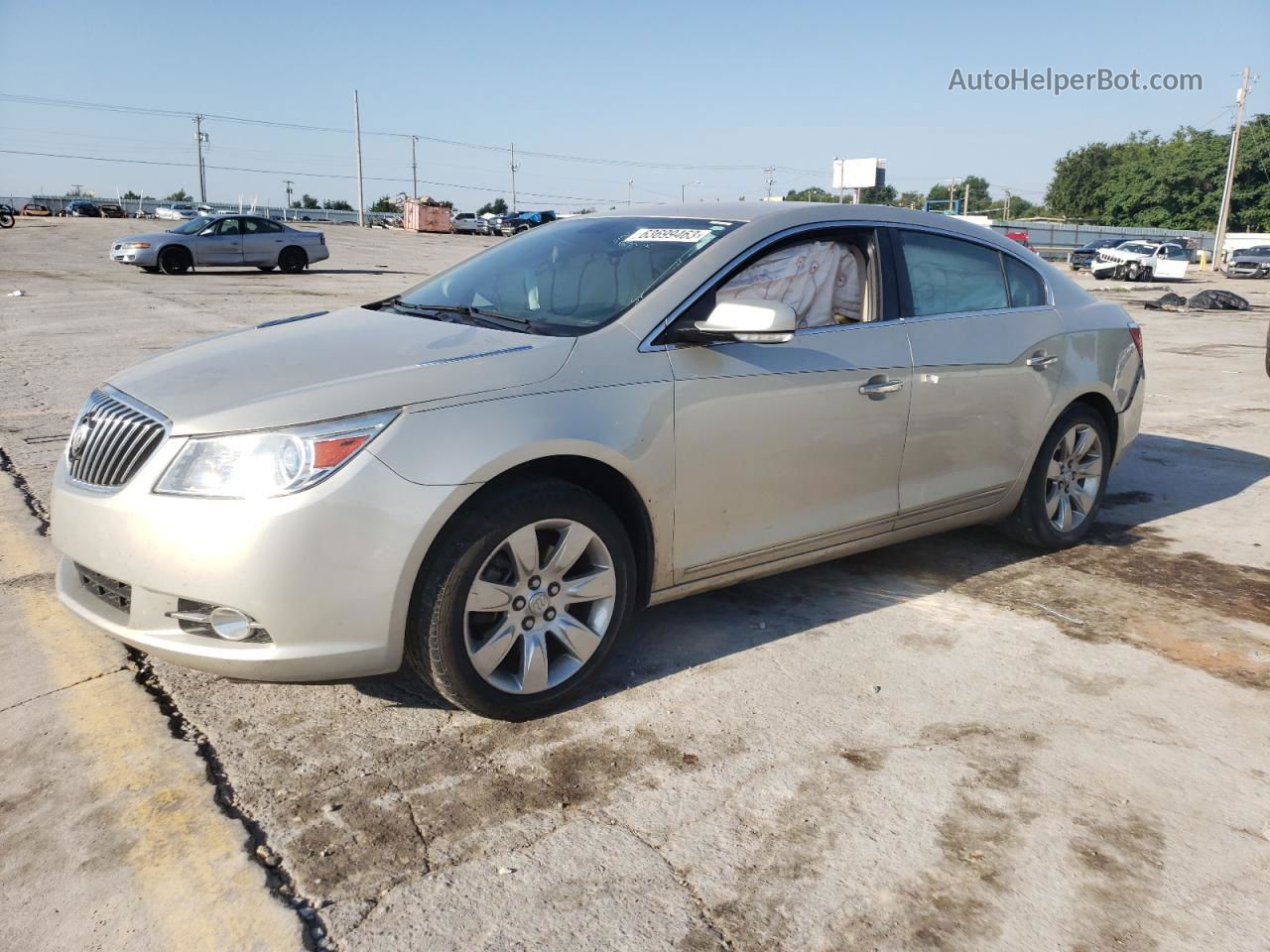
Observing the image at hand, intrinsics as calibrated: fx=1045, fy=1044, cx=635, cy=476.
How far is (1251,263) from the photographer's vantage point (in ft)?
138

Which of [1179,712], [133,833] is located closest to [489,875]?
[133,833]

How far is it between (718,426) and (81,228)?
42157 millimetres

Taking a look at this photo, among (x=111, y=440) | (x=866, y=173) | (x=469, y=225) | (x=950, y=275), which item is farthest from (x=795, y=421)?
(x=469, y=225)

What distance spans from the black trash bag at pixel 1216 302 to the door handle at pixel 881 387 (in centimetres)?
2278

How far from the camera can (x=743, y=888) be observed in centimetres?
244

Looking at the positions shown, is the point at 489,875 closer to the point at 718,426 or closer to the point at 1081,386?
the point at 718,426

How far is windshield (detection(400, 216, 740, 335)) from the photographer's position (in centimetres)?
363

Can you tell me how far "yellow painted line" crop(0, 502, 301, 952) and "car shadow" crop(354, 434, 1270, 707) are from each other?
2.27 ft

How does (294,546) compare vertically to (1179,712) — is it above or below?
above

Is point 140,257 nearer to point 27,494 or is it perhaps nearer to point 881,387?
point 27,494

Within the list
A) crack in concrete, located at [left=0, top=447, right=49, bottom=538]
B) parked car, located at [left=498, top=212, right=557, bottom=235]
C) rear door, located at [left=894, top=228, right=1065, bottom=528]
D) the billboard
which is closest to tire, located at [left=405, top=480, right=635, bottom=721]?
rear door, located at [left=894, top=228, right=1065, bottom=528]

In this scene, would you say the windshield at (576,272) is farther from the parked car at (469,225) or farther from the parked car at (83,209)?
the parked car at (83,209)

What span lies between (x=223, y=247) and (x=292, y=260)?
6.57 ft

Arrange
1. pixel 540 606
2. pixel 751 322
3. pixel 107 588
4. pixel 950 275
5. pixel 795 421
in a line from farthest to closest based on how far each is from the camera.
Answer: pixel 950 275 → pixel 795 421 → pixel 751 322 → pixel 540 606 → pixel 107 588
